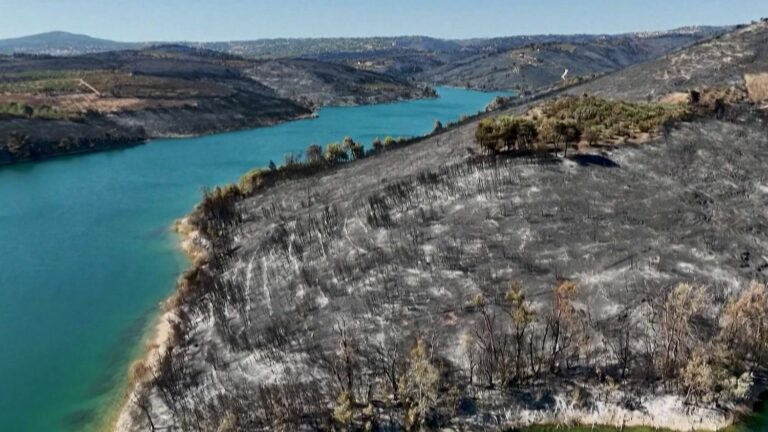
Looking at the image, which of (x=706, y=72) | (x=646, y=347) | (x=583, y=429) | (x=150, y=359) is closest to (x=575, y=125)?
(x=646, y=347)

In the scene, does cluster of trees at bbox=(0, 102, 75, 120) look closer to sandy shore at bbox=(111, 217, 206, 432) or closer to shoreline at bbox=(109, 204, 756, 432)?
sandy shore at bbox=(111, 217, 206, 432)

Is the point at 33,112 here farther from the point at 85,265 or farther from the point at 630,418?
the point at 630,418

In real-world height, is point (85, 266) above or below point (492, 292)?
below

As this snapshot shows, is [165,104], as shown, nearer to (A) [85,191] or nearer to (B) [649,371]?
(A) [85,191]

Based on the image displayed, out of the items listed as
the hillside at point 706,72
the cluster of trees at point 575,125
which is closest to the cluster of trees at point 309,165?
the cluster of trees at point 575,125

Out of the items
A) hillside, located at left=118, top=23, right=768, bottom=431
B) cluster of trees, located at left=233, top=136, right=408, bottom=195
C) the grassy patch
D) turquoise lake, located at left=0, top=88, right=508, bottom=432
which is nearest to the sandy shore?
hillside, located at left=118, top=23, right=768, bottom=431
